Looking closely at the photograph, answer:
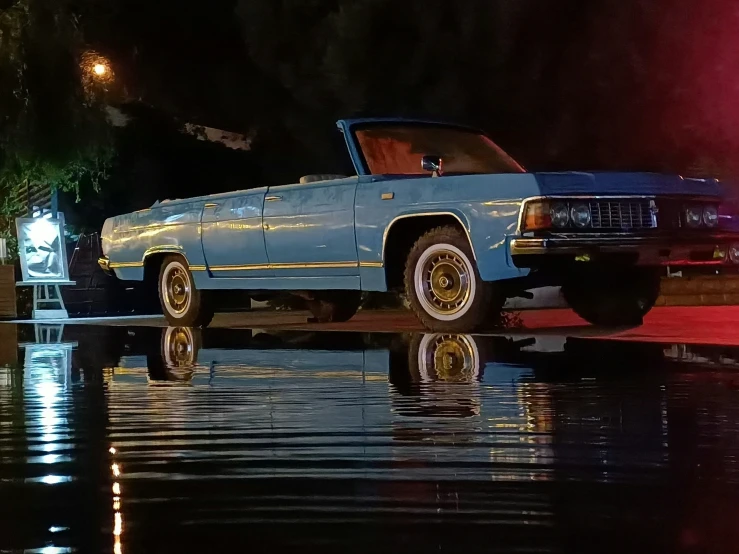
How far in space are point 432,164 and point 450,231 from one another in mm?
552

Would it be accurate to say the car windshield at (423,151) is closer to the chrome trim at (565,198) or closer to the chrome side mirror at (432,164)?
the chrome side mirror at (432,164)

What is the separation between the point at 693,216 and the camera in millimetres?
7129

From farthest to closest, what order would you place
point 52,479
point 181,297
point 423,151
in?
point 181,297
point 423,151
point 52,479

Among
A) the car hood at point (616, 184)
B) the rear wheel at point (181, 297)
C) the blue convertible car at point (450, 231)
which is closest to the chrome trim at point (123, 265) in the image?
the rear wheel at point (181, 297)

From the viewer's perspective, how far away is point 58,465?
339 cm

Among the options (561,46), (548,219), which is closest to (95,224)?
(561,46)

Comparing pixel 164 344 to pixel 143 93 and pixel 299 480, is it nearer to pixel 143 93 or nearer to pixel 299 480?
pixel 299 480

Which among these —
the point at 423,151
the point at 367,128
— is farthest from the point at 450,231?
the point at 367,128

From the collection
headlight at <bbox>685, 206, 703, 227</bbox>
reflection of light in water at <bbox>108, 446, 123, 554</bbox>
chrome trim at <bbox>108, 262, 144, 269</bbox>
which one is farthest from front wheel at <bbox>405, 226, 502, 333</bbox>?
reflection of light in water at <bbox>108, 446, 123, 554</bbox>

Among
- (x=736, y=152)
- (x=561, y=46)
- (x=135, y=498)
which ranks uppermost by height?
(x=561, y=46)

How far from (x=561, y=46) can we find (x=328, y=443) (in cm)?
843

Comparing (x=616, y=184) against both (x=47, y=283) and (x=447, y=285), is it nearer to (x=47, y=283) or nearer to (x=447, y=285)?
(x=447, y=285)

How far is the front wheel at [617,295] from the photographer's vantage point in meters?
8.04

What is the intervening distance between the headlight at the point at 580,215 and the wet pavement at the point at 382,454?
961 millimetres
